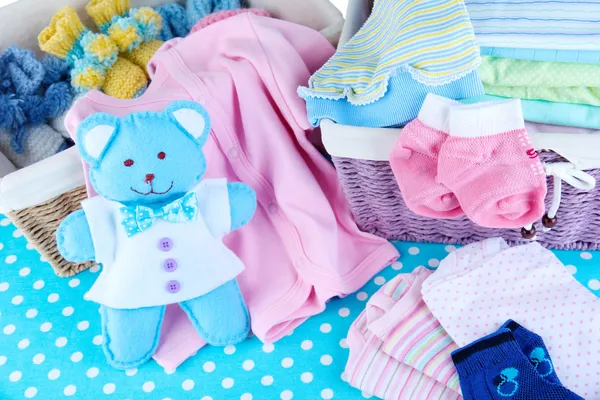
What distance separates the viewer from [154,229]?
82cm

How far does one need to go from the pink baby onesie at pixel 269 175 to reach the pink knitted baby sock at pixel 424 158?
6.4 inches

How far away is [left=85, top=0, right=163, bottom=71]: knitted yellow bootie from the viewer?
1.07 m

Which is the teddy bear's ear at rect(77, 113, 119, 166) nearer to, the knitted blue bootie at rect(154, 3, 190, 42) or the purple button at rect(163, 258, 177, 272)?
the purple button at rect(163, 258, 177, 272)

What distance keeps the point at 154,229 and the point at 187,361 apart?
186mm

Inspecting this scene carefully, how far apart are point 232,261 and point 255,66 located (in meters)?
0.28

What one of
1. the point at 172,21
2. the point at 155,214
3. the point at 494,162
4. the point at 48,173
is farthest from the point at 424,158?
the point at 172,21

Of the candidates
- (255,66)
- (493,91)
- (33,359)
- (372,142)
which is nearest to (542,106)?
(493,91)

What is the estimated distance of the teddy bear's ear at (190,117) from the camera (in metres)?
0.80

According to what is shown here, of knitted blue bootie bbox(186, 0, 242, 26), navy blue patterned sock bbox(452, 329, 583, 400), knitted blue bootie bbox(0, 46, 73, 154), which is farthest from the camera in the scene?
knitted blue bootie bbox(186, 0, 242, 26)

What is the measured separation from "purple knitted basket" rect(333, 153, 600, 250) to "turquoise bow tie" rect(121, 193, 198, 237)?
0.64 ft

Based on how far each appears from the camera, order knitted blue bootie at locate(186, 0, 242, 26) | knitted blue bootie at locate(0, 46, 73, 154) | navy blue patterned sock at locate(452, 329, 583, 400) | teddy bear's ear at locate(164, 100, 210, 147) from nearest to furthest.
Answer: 1. navy blue patterned sock at locate(452, 329, 583, 400)
2. teddy bear's ear at locate(164, 100, 210, 147)
3. knitted blue bootie at locate(0, 46, 73, 154)
4. knitted blue bootie at locate(186, 0, 242, 26)

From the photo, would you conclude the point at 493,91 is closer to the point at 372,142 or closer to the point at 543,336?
the point at 372,142

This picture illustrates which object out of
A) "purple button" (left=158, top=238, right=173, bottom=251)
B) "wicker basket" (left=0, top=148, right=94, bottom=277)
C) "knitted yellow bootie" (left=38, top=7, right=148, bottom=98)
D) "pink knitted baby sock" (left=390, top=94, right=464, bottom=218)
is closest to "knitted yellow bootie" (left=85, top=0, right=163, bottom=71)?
"knitted yellow bootie" (left=38, top=7, right=148, bottom=98)

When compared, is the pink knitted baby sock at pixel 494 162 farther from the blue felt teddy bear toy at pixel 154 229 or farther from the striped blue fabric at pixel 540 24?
the blue felt teddy bear toy at pixel 154 229
